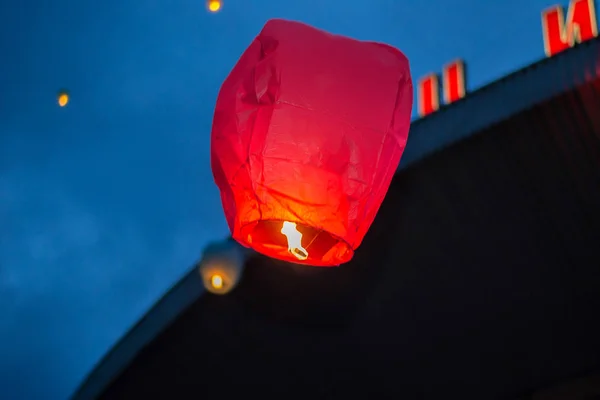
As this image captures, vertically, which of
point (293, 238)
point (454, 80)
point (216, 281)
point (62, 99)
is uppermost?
point (454, 80)

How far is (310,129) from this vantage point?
226 cm

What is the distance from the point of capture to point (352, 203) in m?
2.33

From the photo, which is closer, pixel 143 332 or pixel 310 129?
pixel 310 129

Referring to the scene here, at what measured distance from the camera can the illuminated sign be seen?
6.94 meters

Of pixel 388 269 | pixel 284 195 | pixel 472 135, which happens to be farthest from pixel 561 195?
pixel 284 195

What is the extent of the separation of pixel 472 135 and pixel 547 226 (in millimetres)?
1252

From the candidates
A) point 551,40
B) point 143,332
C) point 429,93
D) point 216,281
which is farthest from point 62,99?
point 551,40

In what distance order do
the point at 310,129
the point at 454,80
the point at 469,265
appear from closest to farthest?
the point at 310,129, the point at 469,265, the point at 454,80

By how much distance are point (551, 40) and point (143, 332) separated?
244 inches

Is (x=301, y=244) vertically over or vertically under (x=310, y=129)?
under

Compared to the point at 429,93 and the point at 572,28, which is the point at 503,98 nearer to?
the point at 572,28

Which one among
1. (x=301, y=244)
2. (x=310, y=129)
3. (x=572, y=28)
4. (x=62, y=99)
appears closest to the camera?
(x=310, y=129)

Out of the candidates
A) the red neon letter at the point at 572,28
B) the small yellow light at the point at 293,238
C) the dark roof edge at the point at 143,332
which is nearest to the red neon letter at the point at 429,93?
the red neon letter at the point at 572,28

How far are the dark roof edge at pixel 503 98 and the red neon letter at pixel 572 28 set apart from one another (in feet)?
3.00
